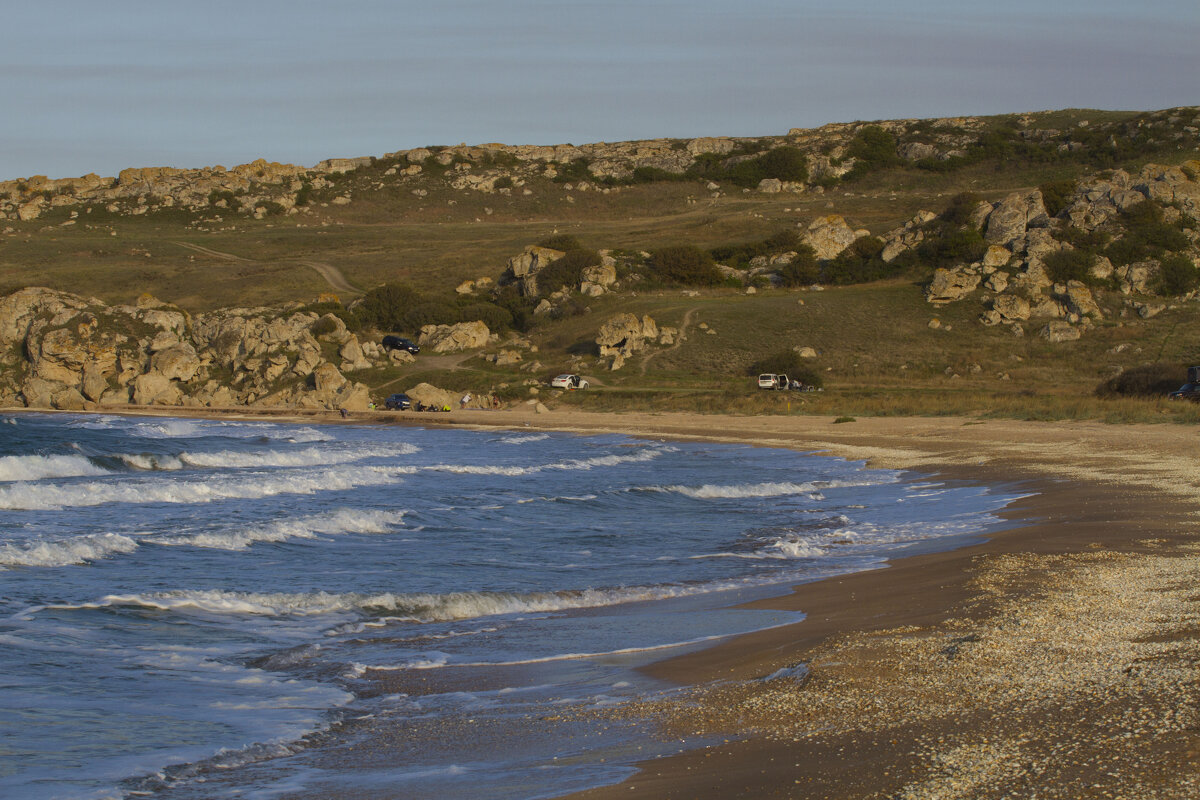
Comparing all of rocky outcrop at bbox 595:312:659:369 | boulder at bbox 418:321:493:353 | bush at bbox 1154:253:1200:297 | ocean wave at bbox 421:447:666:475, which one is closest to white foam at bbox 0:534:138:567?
ocean wave at bbox 421:447:666:475

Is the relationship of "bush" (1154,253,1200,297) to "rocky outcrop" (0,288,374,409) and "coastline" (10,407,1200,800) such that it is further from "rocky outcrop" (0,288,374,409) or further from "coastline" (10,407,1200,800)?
"coastline" (10,407,1200,800)

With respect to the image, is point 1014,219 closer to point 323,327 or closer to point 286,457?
point 323,327

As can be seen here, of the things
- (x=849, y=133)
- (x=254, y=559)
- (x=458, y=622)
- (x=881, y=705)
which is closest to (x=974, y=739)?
(x=881, y=705)

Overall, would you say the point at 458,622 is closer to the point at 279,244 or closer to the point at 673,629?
the point at 673,629

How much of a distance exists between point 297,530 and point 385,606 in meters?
6.37

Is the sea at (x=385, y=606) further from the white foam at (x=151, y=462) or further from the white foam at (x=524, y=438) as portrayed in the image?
the white foam at (x=524, y=438)

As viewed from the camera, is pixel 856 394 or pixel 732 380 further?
pixel 732 380

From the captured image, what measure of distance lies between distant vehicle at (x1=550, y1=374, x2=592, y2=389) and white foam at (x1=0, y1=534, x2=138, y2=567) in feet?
117

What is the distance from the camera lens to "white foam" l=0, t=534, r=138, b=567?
13859 mm

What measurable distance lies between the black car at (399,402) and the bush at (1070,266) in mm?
39184

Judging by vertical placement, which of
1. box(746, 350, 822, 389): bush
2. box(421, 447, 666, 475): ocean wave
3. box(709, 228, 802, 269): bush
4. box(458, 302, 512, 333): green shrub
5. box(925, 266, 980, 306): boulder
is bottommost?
box(421, 447, 666, 475): ocean wave

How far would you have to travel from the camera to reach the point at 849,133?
12812 centimetres

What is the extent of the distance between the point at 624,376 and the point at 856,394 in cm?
1393

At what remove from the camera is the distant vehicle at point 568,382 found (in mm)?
50688
